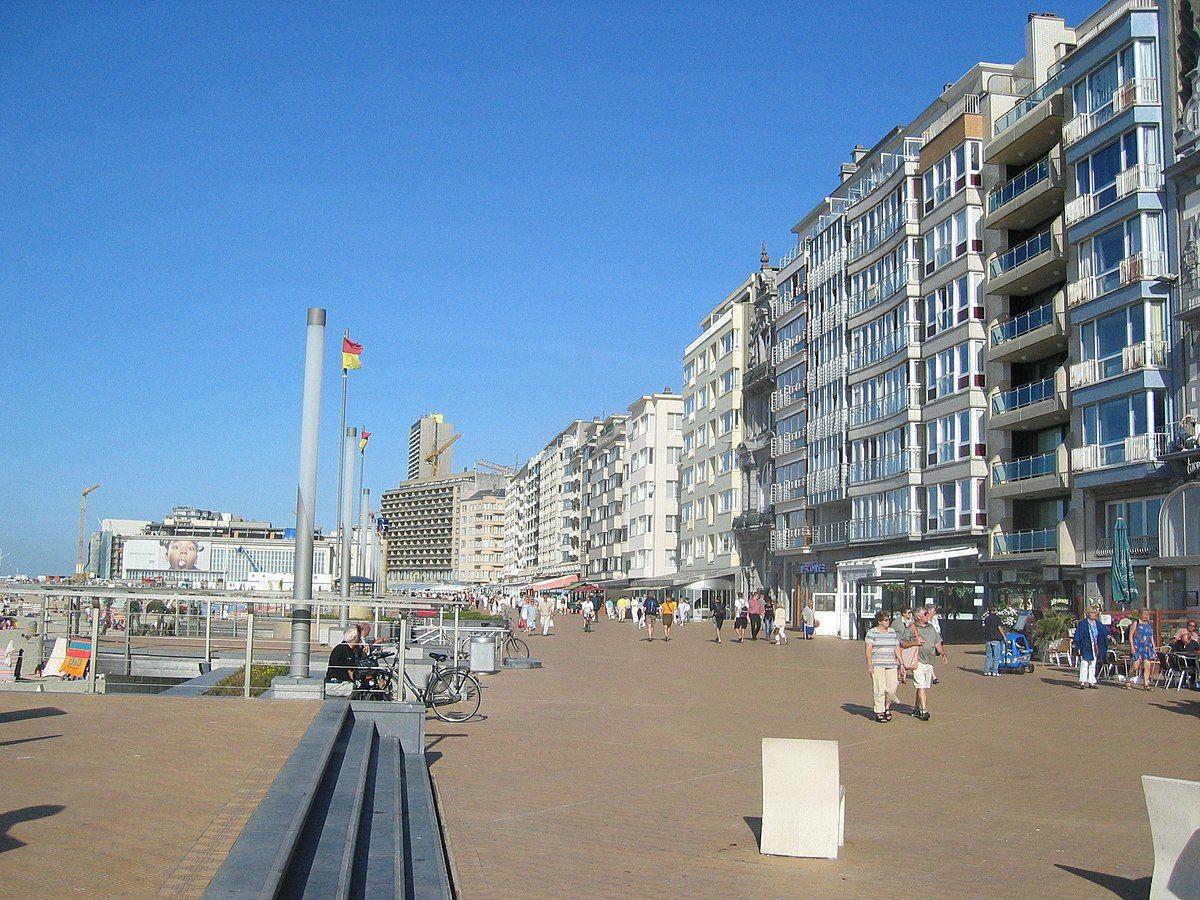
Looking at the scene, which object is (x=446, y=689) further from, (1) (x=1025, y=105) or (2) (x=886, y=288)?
(2) (x=886, y=288)

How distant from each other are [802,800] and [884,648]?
9151mm

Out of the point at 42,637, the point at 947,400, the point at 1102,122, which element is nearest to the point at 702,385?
the point at 947,400

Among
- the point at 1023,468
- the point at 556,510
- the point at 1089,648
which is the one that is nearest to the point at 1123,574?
the point at 1089,648

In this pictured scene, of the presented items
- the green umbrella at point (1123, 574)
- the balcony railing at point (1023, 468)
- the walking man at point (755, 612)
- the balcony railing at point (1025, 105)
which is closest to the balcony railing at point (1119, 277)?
the balcony railing at point (1023, 468)

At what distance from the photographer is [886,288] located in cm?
5541

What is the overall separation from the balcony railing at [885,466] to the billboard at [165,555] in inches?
1421

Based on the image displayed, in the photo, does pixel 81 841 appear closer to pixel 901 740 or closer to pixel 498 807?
pixel 498 807

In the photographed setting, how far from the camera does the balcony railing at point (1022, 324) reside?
1689 inches

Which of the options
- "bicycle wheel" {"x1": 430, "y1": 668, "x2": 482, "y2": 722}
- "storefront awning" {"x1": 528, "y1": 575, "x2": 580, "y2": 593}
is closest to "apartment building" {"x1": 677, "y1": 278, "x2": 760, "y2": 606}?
"storefront awning" {"x1": 528, "y1": 575, "x2": 580, "y2": 593}

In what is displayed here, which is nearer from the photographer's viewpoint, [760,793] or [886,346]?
[760,793]

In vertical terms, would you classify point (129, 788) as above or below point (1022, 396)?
below

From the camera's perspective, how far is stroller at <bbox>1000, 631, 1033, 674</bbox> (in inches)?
1117

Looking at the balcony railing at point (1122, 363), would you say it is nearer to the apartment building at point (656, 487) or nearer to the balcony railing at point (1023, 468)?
the balcony railing at point (1023, 468)

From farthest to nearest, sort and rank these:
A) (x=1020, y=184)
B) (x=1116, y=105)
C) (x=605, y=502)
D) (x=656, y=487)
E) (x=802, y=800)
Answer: (x=605, y=502)
(x=656, y=487)
(x=1020, y=184)
(x=1116, y=105)
(x=802, y=800)
